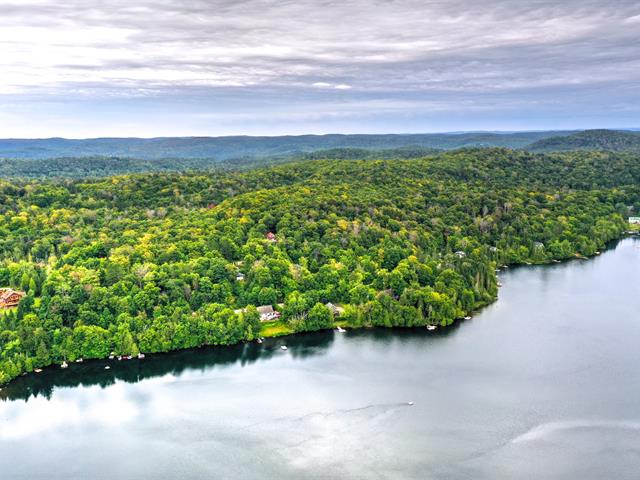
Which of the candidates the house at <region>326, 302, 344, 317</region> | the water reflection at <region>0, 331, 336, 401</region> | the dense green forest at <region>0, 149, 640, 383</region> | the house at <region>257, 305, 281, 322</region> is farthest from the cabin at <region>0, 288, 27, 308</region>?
the house at <region>326, 302, 344, 317</region>

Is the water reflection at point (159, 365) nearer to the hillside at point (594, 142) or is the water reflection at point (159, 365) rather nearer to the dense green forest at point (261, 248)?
the dense green forest at point (261, 248)

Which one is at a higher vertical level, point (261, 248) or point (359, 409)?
point (261, 248)

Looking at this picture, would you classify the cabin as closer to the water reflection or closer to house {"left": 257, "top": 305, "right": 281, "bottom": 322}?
the water reflection

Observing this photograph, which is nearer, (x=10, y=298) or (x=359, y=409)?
(x=359, y=409)

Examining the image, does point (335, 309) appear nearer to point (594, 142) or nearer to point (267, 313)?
point (267, 313)

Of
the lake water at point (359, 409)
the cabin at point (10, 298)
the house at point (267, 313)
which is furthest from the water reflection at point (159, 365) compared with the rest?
the cabin at point (10, 298)

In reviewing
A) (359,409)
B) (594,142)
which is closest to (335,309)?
(359,409)

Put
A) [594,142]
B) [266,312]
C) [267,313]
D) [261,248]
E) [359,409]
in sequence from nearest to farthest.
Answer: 1. [359,409]
2. [267,313]
3. [266,312]
4. [261,248]
5. [594,142]

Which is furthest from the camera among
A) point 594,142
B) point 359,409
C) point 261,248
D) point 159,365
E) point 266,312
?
point 594,142
